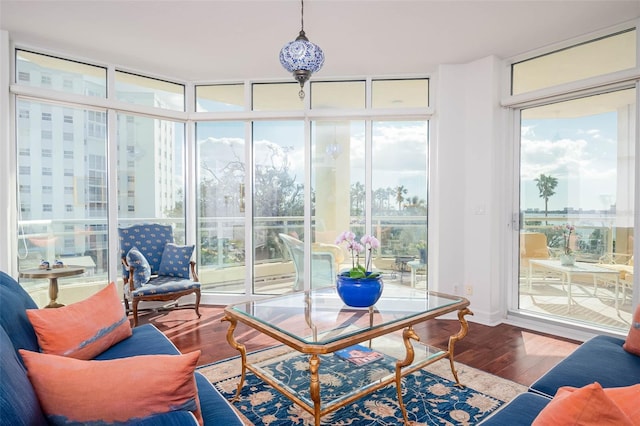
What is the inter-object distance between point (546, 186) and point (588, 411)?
3607mm

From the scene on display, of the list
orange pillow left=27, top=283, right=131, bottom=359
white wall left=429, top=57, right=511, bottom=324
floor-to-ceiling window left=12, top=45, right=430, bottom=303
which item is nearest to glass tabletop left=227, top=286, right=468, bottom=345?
orange pillow left=27, top=283, right=131, bottom=359

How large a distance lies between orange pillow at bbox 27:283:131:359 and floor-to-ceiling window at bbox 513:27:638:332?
4035 millimetres

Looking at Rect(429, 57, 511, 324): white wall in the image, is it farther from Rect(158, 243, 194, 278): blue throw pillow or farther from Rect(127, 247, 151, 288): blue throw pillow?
Rect(127, 247, 151, 288): blue throw pillow

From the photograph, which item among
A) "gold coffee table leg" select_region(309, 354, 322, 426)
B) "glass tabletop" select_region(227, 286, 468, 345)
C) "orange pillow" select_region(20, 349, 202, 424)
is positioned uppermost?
"orange pillow" select_region(20, 349, 202, 424)

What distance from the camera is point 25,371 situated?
1059 millimetres

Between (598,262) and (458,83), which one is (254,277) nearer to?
(458,83)

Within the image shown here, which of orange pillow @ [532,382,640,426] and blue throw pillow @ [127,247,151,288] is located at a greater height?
orange pillow @ [532,382,640,426]

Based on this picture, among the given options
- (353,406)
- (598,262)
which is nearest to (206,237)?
(353,406)

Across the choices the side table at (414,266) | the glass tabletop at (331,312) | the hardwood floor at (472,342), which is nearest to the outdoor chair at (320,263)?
the side table at (414,266)

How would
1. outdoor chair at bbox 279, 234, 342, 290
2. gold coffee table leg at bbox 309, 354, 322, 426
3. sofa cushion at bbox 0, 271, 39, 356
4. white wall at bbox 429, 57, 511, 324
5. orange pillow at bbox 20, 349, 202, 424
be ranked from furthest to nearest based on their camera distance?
1. outdoor chair at bbox 279, 234, 342, 290
2. white wall at bbox 429, 57, 511, 324
3. gold coffee table leg at bbox 309, 354, 322, 426
4. sofa cushion at bbox 0, 271, 39, 356
5. orange pillow at bbox 20, 349, 202, 424

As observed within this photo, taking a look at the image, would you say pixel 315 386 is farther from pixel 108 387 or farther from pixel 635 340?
pixel 635 340

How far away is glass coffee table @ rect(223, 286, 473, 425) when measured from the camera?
1.92 m

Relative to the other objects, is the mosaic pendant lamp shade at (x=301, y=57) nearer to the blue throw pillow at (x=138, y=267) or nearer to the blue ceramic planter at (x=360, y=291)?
the blue ceramic planter at (x=360, y=291)

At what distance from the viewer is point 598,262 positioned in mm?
3578
